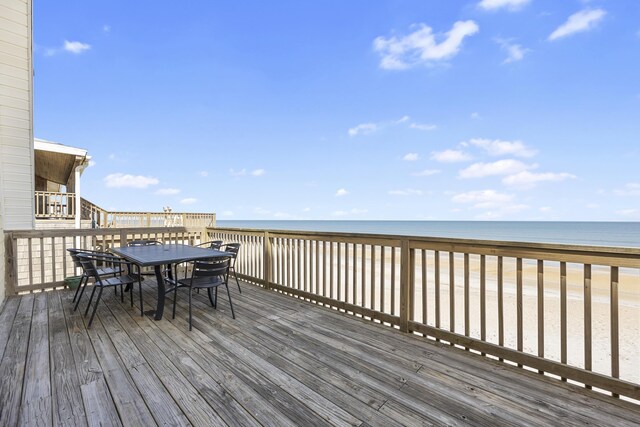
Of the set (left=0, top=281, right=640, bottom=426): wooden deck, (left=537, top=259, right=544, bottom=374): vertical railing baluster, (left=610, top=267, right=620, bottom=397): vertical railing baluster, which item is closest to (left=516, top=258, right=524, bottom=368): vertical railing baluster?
(left=537, top=259, right=544, bottom=374): vertical railing baluster

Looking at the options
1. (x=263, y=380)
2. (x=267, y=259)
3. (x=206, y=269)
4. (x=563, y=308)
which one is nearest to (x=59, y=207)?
(x=267, y=259)

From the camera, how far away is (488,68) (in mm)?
13391

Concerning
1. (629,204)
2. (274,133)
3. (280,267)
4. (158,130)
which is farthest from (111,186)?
Answer: (629,204)

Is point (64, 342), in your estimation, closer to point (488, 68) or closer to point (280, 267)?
point (280, 267)

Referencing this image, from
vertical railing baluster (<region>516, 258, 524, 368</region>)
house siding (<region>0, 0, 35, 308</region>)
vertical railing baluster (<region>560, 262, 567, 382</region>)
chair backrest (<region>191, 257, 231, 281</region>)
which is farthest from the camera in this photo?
house siding (<region>0, 0, 35, 308</region>)

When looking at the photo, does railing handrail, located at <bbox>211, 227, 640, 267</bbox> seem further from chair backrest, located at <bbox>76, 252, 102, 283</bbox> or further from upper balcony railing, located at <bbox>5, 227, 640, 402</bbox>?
chair backrest, located at <bbox>76, 252, 102, 283</bbox>

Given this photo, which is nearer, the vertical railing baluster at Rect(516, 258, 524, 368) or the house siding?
the vertical railing baluster at Rect(516, 258, 524, 368)

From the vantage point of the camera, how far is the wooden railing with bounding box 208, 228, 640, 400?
1.88 m

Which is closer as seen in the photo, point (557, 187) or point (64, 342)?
point (64, 342)

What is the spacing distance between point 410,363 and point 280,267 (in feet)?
8.19

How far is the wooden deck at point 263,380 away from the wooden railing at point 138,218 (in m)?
9.01

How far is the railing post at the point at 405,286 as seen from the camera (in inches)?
110

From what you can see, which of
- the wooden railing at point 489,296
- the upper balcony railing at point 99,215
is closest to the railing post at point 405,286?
the wooden railing at point 489,296

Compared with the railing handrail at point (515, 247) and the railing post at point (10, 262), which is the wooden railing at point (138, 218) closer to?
the railing post at point (10, 262)
